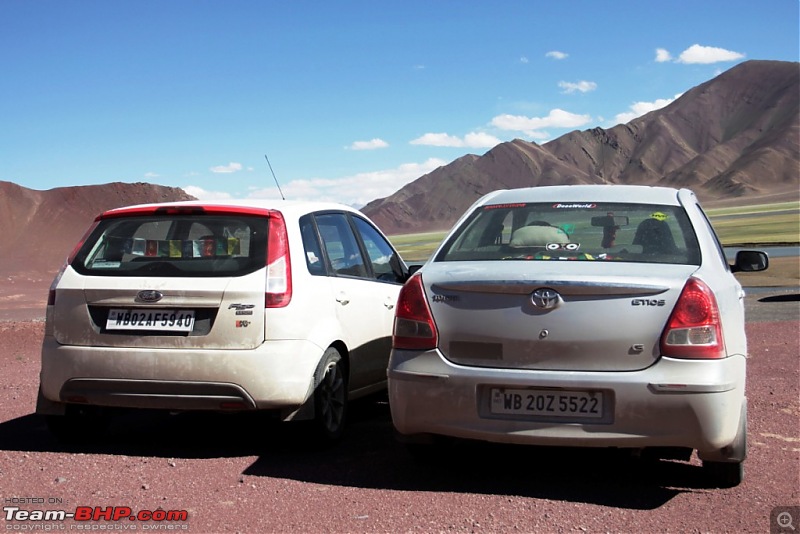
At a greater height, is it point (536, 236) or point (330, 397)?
point (536, 236)

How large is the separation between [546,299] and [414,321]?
73cm

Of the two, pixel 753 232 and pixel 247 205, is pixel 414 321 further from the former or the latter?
pixel 753 232

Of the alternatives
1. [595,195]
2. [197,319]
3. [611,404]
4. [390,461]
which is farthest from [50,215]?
[611,404]

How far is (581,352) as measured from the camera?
4.68 m

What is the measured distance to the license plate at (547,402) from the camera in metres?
4.68

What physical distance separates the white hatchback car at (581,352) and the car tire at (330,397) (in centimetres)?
98

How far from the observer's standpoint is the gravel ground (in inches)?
180

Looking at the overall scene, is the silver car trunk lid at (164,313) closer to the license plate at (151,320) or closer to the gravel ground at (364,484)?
the license plate at (151,320)

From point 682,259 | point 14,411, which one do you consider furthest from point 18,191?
point 682,259

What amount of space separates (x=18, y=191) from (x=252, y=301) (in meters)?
65.8

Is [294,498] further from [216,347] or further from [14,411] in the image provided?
[14,411]

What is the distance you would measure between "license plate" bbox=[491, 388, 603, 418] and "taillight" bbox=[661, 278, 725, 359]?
0.43 m

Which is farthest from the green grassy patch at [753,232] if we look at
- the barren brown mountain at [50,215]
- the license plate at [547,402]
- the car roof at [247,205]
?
the license plate at [547,402]

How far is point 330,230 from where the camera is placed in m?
6.81
